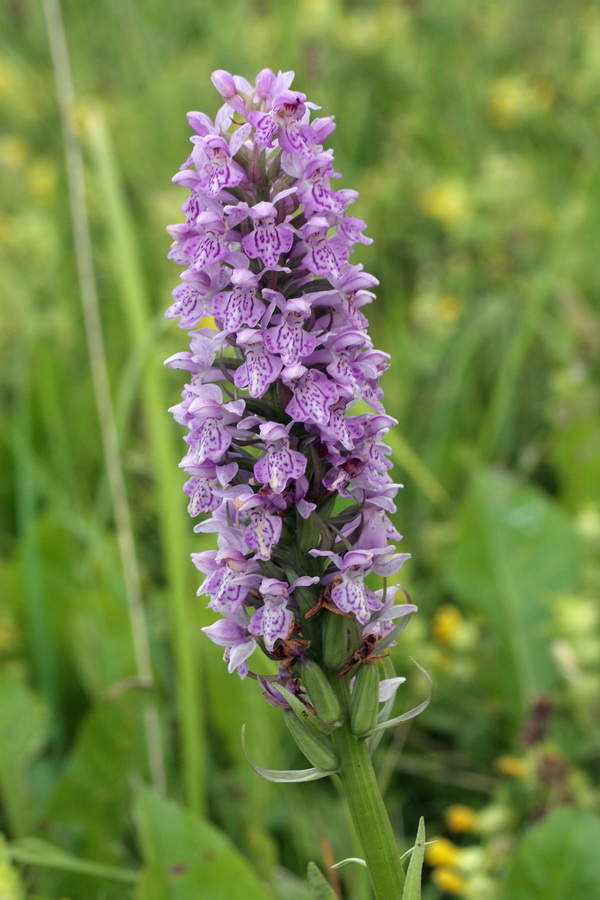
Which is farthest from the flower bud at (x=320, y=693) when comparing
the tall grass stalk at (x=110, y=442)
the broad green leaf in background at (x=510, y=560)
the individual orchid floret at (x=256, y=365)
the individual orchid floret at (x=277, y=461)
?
the broad green leaf in background at (x=510, y=560)

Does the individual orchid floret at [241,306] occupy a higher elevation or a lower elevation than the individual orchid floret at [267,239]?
lower

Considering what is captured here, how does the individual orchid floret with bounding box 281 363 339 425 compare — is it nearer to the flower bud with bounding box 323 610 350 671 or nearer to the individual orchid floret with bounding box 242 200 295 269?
the individual orchid floret with bounding box 242 200 295 269

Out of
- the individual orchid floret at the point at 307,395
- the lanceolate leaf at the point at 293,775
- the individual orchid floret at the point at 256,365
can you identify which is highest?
the individual orchid floret at the point at 256,365

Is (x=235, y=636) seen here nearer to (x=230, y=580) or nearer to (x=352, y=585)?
(x=230, y=580)

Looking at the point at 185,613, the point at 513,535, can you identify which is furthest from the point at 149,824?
the point at 513,535

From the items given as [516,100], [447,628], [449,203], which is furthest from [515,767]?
[516,100]

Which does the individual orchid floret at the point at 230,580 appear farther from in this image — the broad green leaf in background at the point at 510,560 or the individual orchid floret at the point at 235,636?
the broad green leaf in background at the point at 510,560

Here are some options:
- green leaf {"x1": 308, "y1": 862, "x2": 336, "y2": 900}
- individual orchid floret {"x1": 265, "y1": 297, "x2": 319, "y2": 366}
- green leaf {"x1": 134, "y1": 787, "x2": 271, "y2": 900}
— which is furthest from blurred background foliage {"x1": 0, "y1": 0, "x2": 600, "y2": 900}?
individual orchid floret {"x1": 265, "y1": 297, "x2": 319, "y2": 366}
